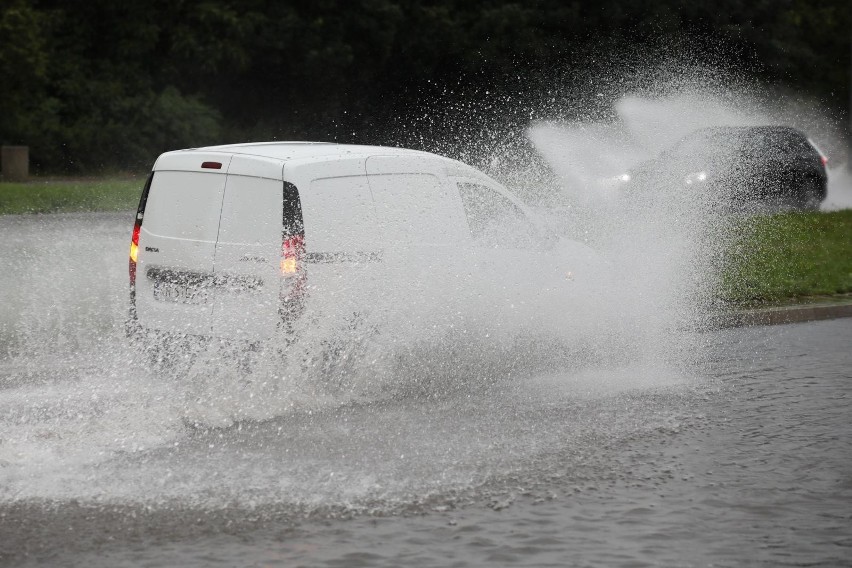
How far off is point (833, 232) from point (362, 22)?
23564mm

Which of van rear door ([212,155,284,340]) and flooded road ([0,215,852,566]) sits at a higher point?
van rear door ([212,155,284,340])

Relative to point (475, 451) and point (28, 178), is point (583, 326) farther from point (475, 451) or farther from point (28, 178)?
point (28, 178)

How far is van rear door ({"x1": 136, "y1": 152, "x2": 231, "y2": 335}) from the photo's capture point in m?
8.88

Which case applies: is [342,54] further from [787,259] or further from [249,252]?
[249,252]

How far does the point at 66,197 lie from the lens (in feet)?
85.7

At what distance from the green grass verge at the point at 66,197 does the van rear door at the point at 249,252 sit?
16.1 metres

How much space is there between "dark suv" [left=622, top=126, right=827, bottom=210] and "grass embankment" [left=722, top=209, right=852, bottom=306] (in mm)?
3283

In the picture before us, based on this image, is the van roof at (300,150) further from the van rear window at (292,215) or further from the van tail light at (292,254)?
the van tail light at (292,254)

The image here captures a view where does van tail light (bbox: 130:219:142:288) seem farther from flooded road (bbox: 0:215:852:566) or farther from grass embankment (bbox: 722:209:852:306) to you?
grass embankment (bbox: 722:209:852:306)

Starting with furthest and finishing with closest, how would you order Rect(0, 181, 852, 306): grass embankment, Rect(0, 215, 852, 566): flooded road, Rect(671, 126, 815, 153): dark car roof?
Rect(671, 126, 815, 153): dark car roof
Rect(0, 181, 852, 306): grass embankment
Rect(0, 215, 852, 566): flooded road

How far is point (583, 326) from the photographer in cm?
1048

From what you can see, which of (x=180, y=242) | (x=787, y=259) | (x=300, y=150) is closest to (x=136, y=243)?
(x=180, y=242)

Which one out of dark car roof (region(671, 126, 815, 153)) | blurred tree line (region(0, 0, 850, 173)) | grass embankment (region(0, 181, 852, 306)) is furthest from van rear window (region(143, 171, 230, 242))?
blurred tree line (region(0, 0, 850, 173))

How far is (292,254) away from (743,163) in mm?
22017
